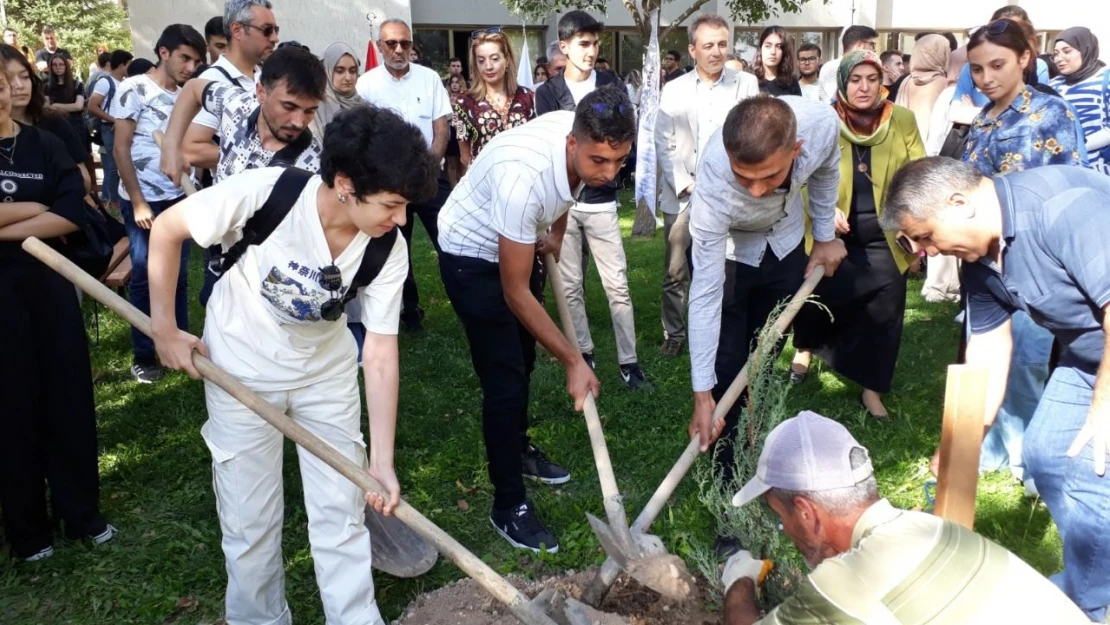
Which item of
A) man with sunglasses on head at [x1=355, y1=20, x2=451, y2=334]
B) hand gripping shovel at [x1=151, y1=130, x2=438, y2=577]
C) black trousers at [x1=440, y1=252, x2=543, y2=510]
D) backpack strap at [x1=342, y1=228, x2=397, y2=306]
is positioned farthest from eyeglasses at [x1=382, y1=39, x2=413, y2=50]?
backpack strap at [x1=342, y1=228, x2=397, y2=306]

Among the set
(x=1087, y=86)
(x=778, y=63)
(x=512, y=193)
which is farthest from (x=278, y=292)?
(x=778, y=63)

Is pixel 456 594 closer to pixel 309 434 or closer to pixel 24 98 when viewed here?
pixel 309 434

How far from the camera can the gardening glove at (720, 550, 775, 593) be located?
290 cm

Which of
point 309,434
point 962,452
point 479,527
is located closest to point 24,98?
point 309,434

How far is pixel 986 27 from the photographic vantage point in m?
4.40

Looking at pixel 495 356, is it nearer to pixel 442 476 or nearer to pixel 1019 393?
pixel 442 476

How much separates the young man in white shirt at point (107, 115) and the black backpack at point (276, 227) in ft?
18.3

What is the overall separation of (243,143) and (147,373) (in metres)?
2.50

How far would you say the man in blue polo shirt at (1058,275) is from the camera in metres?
2.59

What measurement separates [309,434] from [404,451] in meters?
Result: 1.94

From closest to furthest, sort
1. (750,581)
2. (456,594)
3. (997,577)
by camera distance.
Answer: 1. (997,577)
2. (750,581)
3. (456,594)

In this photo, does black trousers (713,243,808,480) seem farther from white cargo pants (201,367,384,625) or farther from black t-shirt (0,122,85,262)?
Answer: black t-shirt (0,122,85,262)

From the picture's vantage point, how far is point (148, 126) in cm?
540

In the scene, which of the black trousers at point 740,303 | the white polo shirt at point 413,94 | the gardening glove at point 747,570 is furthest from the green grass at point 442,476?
the white polo shirt at point 413,94
